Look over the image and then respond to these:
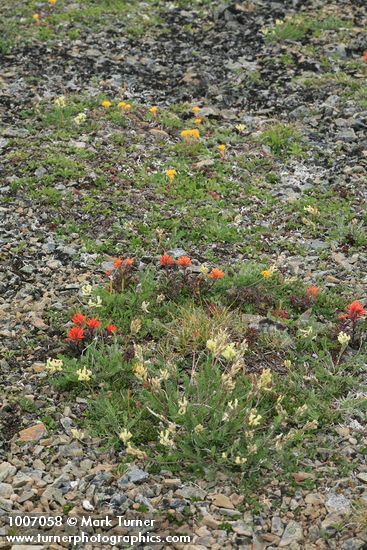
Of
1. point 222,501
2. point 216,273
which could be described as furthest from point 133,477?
point 216,273

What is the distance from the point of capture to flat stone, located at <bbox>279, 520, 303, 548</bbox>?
5.36 metres

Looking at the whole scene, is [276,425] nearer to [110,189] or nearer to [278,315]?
[278,315]

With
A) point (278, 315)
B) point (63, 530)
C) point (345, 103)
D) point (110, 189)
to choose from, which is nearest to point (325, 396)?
point (278, 315)

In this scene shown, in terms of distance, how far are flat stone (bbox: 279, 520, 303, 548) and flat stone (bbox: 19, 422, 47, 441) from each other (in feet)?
7.92

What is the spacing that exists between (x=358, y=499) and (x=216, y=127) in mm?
8136

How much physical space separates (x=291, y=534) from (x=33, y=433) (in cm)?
255

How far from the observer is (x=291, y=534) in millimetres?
5434

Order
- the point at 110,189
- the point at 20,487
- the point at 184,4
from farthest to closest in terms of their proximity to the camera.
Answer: the point at 184,4
the point at 110,189
the point at 20,487

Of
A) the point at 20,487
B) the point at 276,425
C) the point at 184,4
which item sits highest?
the point at 184,4

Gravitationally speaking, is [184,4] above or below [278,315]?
above

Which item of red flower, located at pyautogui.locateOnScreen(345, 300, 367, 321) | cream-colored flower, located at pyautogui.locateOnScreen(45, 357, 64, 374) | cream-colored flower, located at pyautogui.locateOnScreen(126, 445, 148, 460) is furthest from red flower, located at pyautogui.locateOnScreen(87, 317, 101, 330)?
red flower, located at pyautogui.locateOnScreen(345, 300, 367, 321)

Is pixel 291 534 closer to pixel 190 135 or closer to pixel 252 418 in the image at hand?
pixel 252 418

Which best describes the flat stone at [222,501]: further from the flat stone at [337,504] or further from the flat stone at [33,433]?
the flat stone at [33,433]

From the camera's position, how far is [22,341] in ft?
24.0
